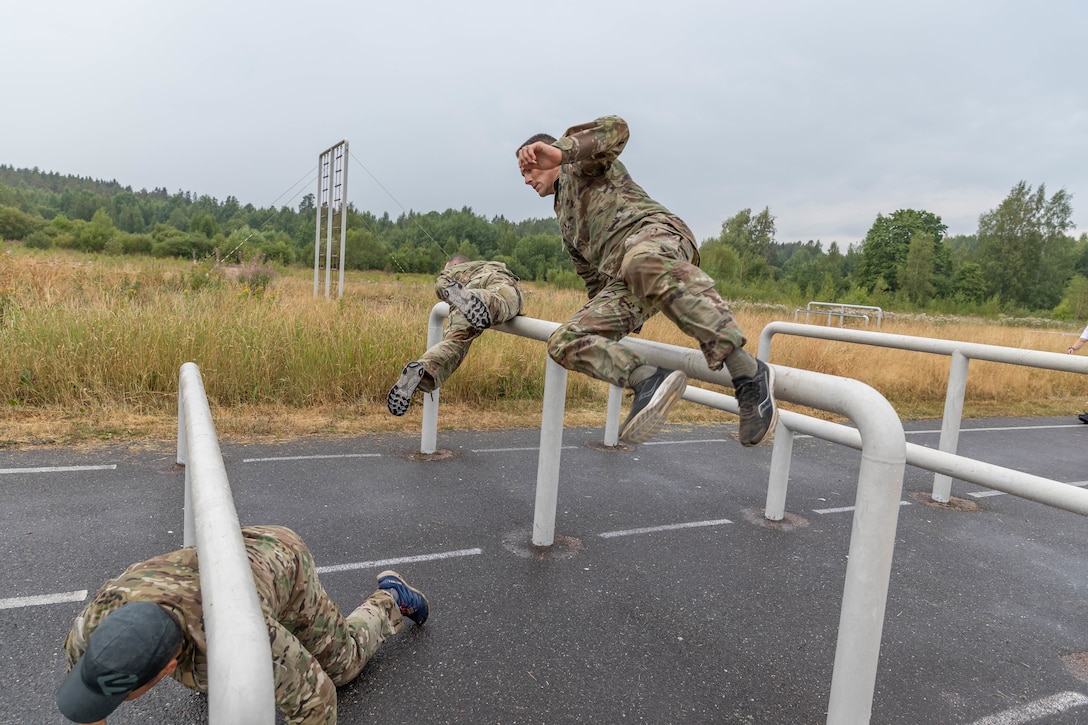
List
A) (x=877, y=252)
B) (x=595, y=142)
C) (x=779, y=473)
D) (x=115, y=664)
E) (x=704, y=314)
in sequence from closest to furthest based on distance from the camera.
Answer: (x=115, y=664)
(x=704, y=314)
(x=595, y=142)
(x=779, y=473)
(x=877, y=252)

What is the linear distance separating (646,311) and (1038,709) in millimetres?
1922

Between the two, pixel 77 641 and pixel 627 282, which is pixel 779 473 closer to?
pixel 627 282

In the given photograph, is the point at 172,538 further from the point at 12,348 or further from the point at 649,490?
the point at 12,348

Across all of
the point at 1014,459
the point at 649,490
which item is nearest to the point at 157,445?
the point at 649,490

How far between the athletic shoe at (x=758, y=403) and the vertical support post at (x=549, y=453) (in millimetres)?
1334

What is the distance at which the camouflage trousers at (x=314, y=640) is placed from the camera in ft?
4.99

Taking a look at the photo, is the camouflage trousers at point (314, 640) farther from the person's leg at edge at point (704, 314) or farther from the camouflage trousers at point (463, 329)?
the person's leg at edge at point (704, 314)

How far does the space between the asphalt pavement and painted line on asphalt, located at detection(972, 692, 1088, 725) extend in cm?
1

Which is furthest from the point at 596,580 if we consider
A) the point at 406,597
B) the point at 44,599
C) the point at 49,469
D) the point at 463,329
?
the point at 49,469

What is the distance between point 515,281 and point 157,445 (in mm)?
2950

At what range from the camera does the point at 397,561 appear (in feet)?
10.1

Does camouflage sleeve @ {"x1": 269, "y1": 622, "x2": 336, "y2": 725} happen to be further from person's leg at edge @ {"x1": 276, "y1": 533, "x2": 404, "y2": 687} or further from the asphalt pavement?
the asphalt pavement

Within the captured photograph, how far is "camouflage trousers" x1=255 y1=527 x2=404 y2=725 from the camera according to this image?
152 centimetres

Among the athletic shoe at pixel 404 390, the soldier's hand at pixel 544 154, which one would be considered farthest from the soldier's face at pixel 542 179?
the athletic shoe at pixel 404 390
